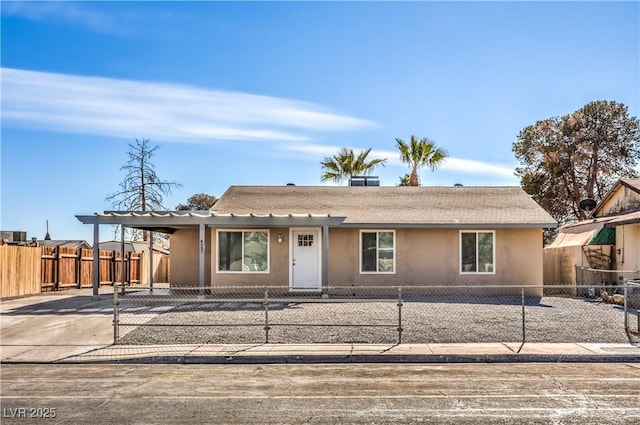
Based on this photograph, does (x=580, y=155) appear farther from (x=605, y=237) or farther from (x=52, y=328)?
(x=52, y=328)

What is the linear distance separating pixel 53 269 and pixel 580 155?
31.4m

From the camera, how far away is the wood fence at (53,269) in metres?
21.5

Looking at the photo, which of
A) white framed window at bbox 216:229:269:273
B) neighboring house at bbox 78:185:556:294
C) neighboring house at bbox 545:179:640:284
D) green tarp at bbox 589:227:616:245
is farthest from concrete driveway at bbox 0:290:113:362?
green tarp at bbox 589:227:616:245

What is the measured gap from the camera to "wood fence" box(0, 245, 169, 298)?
21453mm

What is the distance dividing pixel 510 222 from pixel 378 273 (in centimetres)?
501

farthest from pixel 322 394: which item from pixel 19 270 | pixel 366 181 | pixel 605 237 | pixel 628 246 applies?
pixel 366 181

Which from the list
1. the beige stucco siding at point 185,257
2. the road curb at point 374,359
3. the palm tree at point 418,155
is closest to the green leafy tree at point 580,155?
the palm tree at point 418,155

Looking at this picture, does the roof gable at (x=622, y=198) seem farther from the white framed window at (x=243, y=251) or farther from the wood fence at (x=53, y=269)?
the wood fence at (x=53, y=269)

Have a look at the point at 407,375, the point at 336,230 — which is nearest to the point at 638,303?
the point at 336,230

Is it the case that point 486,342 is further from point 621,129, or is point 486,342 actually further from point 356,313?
point 621,129

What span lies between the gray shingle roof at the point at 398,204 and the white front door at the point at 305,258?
1.32 metres

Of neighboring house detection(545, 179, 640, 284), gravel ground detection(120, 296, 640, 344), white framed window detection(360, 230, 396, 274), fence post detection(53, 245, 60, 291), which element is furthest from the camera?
fence post detection(53, 245, 60, 291)

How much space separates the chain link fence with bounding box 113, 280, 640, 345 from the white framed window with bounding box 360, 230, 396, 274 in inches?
35.8

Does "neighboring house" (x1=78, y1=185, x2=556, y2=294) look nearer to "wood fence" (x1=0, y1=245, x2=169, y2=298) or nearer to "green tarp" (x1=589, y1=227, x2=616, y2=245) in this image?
"green tarp" (x1=589, y1=227, x2=616, y2=245)
